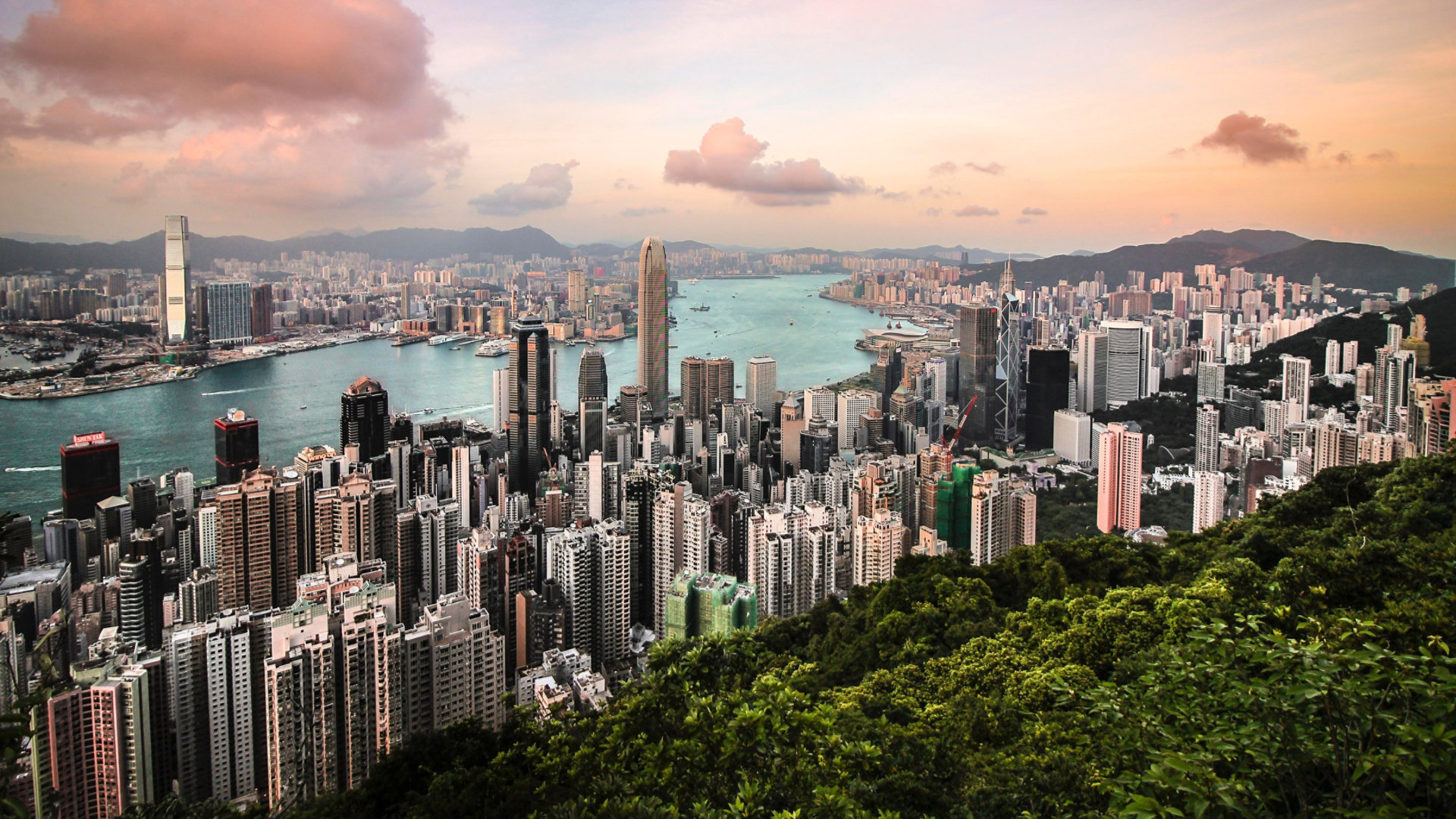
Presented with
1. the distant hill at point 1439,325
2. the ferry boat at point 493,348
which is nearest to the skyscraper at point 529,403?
the ferry boat at point 493,348

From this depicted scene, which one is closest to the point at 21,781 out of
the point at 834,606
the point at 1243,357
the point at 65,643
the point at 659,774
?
the point at 65,643

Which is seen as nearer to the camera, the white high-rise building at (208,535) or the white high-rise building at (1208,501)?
the white high-rise building at (208,535)

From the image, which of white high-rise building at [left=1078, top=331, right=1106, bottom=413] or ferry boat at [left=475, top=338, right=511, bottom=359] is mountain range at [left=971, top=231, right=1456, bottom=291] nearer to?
white high-rise building at [left=1078, top=331, right=1106, bottom=413]

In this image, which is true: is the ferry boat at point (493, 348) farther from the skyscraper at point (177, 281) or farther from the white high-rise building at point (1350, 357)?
the white high-rise building at point (1350, 357)

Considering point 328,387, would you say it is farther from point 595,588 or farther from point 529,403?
point 595,588

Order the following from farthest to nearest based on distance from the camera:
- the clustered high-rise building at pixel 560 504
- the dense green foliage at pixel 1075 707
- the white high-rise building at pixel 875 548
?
1. the white high-rise building at pixel 875 548
2. the clustered high-rise building at pixel 560 504
3. the dense green foliage at pixel 1075 707

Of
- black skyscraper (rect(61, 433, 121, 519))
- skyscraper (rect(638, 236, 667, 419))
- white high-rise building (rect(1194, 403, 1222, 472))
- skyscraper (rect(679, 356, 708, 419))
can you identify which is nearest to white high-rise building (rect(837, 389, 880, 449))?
skyscraper (rect(679, 356, 708, 419))

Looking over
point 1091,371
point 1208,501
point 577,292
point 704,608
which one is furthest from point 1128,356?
point 704,608
